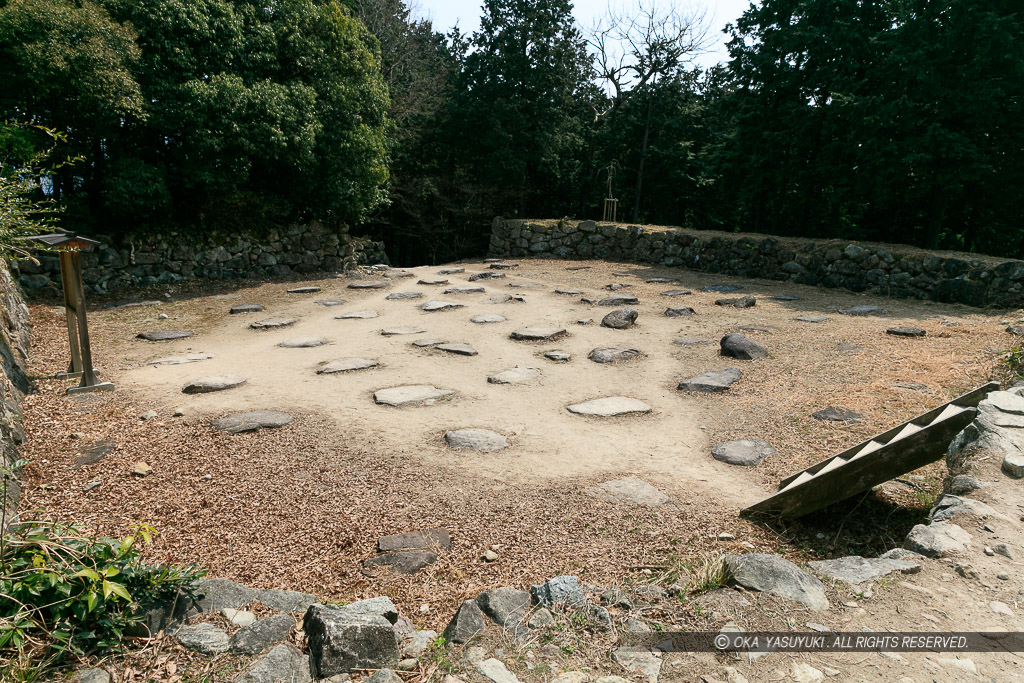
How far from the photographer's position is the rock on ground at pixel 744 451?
13.2 feet

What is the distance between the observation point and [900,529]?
315 centimetres

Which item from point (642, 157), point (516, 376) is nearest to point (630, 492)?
point (516, 376)

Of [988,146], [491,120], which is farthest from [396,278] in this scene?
[988,146]

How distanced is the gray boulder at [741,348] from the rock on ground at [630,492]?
3055 mm

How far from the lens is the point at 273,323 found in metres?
7.93

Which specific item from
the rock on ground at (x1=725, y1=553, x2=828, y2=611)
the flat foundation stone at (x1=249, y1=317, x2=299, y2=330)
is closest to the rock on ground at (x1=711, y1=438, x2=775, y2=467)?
the rock on ground at (x1=725, y1=553, x2=828, y2=611)

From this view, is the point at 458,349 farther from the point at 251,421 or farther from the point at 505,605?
the point at 505,605

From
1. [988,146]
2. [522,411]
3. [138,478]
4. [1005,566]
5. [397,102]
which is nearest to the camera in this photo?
[1005,566]

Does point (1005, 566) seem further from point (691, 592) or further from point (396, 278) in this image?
point (396, 278)

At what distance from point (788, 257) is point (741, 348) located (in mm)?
5859


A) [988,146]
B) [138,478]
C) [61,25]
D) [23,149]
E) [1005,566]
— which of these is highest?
[61,25]

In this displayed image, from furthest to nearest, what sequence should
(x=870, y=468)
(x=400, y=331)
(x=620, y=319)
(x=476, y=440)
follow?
(x=620, y=319), (x=400, y=331), (x=476, y=440), (x=870, y=468)

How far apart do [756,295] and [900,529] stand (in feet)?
23.2

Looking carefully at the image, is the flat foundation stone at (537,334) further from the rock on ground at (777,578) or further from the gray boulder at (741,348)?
the rock on ground at (777,578)
